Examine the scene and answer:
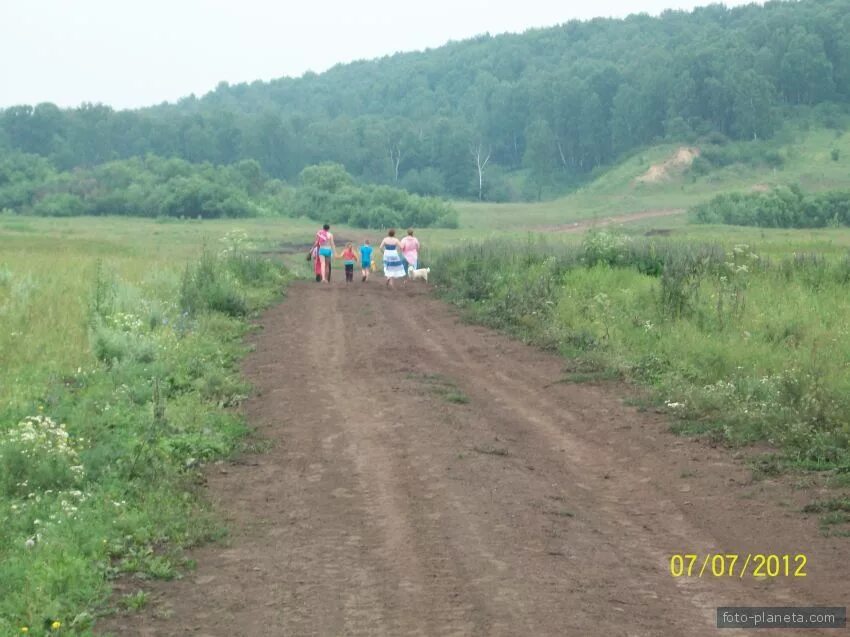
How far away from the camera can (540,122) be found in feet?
343

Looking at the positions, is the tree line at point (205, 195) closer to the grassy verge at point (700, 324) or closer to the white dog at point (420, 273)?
the white dog at point (420, 273)

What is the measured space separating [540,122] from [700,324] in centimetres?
9031

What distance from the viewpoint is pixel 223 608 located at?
6.82m

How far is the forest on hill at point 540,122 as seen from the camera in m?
96.1

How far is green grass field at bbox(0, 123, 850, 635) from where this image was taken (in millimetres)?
8109

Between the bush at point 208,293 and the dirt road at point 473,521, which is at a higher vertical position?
the bush at point 208,293

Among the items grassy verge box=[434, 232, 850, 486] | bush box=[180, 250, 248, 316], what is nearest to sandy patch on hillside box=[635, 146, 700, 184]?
grassy verge box=[434, 232, 850, 486]

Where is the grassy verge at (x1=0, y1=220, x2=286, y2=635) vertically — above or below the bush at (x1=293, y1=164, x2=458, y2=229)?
below

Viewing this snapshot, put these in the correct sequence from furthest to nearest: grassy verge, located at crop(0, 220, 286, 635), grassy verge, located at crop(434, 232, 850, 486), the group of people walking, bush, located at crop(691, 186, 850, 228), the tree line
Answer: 1. the tree line
2. bush, located at crop(691, 186, 850, 228)
3. the group of people walking
4. grassy verge, located at crop(434, 232, 850, 486)
5. grassy verge, located at crop(0, 220, 286, 635)

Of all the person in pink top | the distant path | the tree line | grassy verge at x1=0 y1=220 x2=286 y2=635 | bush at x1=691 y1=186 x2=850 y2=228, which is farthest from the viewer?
the tree line

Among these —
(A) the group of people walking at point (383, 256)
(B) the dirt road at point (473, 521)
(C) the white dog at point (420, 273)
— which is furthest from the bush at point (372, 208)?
(B) the dirt road at point (473, 521)

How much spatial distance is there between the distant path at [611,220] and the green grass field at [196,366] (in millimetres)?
31530

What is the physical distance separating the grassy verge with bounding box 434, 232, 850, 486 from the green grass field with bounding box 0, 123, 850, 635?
0.12 ft

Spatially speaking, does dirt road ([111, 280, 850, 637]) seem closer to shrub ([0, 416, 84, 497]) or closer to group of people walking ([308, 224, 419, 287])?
shrub ([0, 416, 84, 497])
